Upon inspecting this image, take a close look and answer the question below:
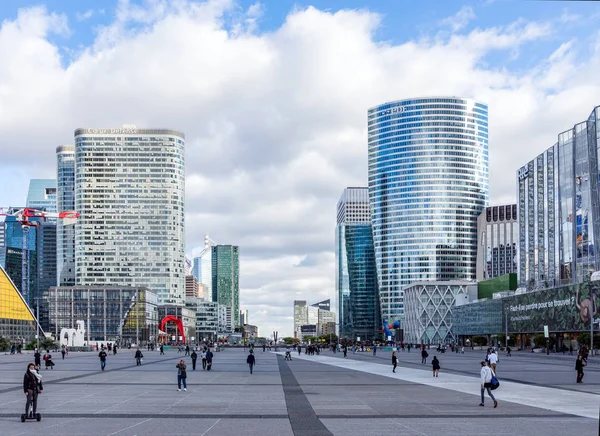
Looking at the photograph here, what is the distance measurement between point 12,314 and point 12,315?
0.86 feet

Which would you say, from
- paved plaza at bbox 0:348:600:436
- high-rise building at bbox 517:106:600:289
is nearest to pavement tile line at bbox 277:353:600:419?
paved plaza at bbox 0:348:600:436

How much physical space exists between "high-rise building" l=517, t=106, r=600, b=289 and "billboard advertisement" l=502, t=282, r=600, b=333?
4.23 metres

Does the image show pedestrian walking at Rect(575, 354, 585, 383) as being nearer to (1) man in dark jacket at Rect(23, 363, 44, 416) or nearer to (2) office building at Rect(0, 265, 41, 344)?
(1) man in dark jacket at Rect(23, 363, 44, 416)

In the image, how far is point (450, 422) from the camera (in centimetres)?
2530

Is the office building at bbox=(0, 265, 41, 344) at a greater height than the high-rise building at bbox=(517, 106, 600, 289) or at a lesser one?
lesser

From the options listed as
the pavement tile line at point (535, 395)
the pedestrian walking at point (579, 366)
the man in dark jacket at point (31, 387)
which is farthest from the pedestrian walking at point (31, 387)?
the pedestrian walking at point (579, 366)

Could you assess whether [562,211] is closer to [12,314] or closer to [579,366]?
[579,366]

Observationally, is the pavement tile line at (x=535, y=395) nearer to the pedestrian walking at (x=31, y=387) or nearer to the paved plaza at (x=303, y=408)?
the paved plaza at (x=303, y=408)

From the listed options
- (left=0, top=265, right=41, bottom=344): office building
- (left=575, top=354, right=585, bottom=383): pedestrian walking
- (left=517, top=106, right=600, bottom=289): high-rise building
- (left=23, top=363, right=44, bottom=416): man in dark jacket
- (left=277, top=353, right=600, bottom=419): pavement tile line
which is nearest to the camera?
(left=23, top=363, right=44, bottom=416): man in dark jacket

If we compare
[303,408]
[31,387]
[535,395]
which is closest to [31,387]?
[31,387]

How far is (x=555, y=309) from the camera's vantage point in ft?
433

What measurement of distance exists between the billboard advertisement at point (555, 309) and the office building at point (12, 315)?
4357 inches

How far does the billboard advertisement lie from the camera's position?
11731cm

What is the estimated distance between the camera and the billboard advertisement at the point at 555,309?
117312mm
